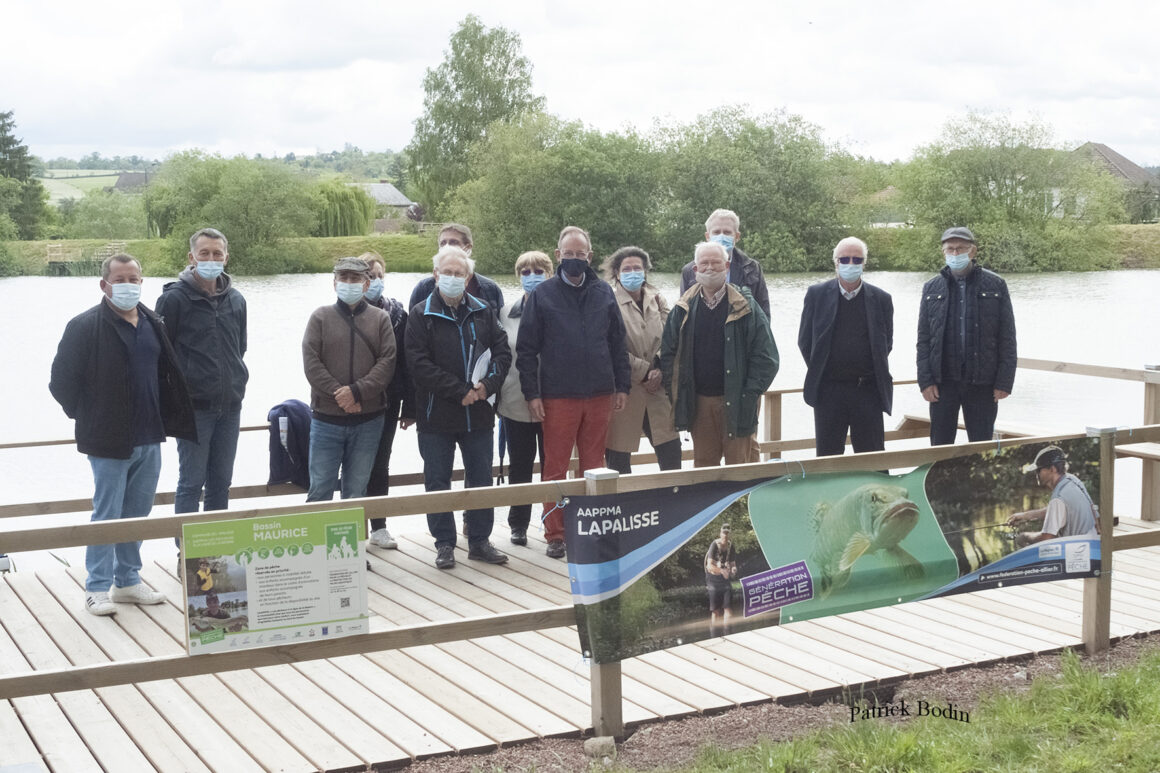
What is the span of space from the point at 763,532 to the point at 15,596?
403cm

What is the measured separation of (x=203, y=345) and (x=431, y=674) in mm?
2213

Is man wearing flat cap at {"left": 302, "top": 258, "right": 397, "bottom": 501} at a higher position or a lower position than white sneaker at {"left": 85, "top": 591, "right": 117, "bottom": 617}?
higher

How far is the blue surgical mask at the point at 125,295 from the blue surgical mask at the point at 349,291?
1.05m

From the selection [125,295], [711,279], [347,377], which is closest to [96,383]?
[125,295]

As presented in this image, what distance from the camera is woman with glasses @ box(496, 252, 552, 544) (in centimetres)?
654

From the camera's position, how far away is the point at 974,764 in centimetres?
379

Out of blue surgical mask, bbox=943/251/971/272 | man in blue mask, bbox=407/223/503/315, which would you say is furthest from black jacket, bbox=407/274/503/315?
blue surgical mask, bbox=943/251/971/272

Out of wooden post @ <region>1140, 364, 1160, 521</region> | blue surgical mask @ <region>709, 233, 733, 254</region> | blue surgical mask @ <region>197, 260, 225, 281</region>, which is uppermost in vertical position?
blue surgical mask @ <region>709, 233, 733, 254</region>

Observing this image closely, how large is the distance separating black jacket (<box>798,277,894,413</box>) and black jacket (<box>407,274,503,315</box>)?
180 cm

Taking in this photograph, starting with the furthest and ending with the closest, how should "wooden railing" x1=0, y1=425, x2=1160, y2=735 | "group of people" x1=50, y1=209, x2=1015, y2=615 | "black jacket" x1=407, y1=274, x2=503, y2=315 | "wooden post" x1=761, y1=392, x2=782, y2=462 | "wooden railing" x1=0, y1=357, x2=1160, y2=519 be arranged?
"wooden post" x1=761, y1=392, x2=782, y2=462 < "black jacket" x1=407, y1=274, x2=503, y2=315 < "wooden railing" x1=0, y1=357, x2=1160, y2=519 < "group of people" x1=50, y1=209, x2=1015, y2=615 < "wooden railing" x1=0, y1=425, x2=1160, y2=735

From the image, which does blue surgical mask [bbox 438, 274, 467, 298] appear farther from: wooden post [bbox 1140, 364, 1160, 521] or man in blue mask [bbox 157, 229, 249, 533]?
wooden post [bbox 1140, 364, 1160, 521]

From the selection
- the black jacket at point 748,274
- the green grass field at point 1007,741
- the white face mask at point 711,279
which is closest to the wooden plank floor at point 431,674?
the green grass field at point 1007,741

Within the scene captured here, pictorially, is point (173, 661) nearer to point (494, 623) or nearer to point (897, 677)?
→ point (494, 623)

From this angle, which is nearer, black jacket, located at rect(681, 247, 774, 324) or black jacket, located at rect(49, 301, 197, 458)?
black jacket, located at rect(49, 301, 197, 458)
